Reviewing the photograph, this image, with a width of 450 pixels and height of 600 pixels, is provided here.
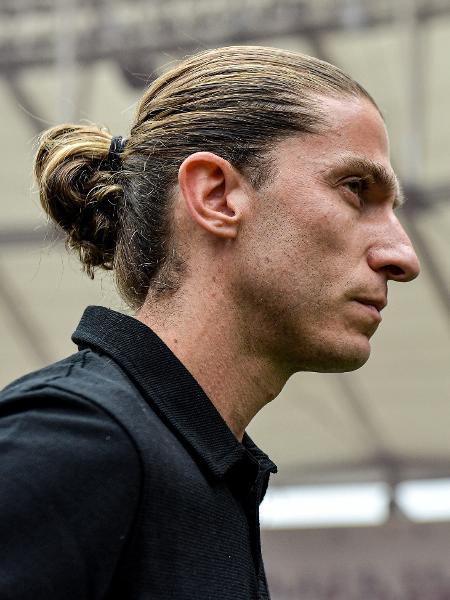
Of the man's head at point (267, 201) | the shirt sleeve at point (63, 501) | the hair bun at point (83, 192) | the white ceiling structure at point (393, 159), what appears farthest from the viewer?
the white ceiling structure at point (393, 159)

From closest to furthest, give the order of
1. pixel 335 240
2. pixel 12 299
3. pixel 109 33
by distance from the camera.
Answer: pixel 335 240
pixel 109 33
pixel 12 299

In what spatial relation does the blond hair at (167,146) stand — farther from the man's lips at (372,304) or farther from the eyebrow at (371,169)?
the man's lips at (372,304)

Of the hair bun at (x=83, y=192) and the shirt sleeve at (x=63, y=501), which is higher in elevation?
the hair bun at (x=83, y=192)

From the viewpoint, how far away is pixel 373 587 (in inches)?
230

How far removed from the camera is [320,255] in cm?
113

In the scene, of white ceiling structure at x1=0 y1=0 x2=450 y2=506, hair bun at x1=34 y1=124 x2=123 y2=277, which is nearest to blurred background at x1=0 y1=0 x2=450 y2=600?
white ceiling structure at x1=0 y1=0 x2=450 y2=506

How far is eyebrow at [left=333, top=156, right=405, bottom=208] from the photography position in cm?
117

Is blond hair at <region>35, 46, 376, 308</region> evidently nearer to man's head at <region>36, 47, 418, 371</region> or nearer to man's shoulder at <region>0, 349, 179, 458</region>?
man's head at <region>36, 47, 418, 371</region>

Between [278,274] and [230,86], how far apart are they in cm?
21

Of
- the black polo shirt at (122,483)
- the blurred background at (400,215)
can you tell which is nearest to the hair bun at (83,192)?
the black polo shirt at (122,483)

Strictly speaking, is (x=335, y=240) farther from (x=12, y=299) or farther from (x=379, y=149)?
(x=12, y=299)

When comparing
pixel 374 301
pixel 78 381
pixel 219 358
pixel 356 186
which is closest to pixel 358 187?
pixel 356 186

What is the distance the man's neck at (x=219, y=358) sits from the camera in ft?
3.65

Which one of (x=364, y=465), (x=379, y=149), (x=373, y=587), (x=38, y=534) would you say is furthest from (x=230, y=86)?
(x=364, y=465)
